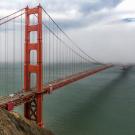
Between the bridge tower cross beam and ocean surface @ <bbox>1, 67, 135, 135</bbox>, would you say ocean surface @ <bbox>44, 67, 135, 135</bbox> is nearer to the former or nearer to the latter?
ocean surface @ <bbox>1, 67, 135, 135</bbox>

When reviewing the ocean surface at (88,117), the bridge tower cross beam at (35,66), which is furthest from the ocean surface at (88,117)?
the bridge tower cross beam at (35,66)

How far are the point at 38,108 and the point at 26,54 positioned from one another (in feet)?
18.5

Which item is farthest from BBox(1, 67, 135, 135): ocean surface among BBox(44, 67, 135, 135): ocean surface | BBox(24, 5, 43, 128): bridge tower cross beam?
BBox(24, 5, 43, 128): bridge tower cross beam

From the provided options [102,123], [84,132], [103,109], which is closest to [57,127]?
[84,132]

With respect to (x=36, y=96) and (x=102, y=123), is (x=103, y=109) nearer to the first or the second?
(x=102, y=123)

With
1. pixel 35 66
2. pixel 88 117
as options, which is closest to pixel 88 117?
pixel 88 117

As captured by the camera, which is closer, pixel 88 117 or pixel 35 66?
pixel 35 66

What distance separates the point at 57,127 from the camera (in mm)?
27250

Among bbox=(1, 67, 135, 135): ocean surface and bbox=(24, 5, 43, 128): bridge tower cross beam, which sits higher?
bbox=(24, 5, 43, 128): bridge tower cross beam

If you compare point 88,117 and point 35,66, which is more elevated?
point 35,66

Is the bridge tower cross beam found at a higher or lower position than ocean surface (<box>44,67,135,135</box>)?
higher

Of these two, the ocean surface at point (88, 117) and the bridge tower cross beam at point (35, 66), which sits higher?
the bridge tower cross beam at point (35, 66)

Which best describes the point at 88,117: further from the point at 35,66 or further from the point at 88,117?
the point at 35,66

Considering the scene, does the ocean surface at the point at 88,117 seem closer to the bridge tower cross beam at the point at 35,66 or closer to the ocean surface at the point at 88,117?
the ocean surface at the point at 88,117
